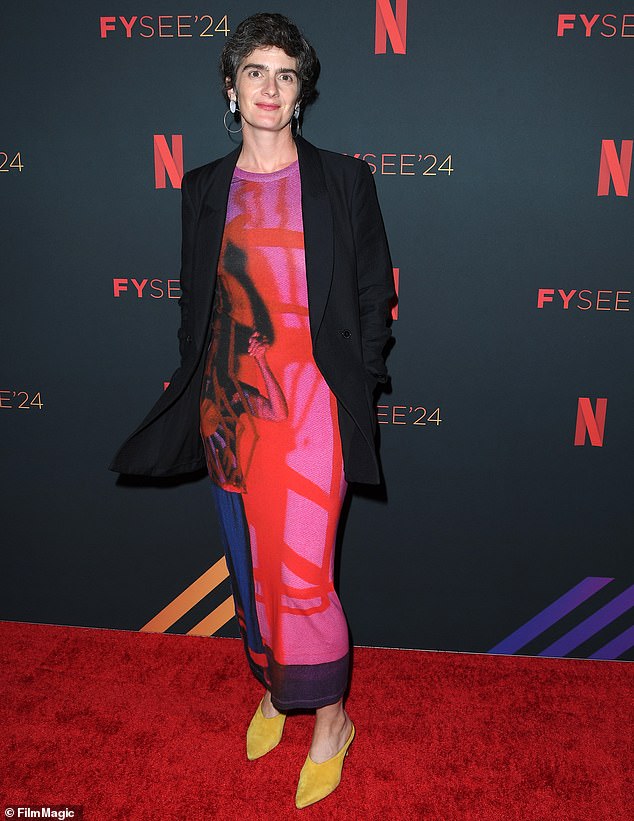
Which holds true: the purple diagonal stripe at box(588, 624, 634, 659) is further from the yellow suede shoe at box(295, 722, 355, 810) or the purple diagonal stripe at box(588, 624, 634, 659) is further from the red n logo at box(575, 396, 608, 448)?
the yellow suede shoe at box(295, 722, 355, 810)

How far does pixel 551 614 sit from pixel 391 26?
6.73ft

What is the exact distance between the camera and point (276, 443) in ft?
6.74

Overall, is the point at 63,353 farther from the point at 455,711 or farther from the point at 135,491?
the point at 455,711

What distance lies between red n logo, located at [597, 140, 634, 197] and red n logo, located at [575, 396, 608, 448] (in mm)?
671

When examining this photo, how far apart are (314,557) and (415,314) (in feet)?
2.99

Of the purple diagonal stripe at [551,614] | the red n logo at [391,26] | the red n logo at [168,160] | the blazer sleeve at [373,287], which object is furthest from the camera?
the purple diagonal stripe at [551,614]

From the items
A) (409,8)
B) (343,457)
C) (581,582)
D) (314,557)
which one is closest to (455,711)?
(581,582)

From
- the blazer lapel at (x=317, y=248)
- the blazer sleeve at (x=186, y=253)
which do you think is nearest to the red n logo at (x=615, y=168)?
the blazer lapel at (x=317, y=248)

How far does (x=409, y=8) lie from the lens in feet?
7.59

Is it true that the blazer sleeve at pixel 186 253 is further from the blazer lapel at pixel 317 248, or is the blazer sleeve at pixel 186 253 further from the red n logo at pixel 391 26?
the red n logo at pixel 391 26

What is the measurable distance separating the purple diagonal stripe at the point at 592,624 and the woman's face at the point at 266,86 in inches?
78.3

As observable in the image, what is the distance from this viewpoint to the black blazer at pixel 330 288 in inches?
78.3

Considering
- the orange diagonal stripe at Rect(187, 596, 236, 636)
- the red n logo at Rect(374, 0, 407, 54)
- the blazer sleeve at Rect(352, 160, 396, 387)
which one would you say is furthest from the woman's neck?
the orange diagonal stripe at Rect(187, 596, 236, 636)

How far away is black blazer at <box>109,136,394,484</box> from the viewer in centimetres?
199
